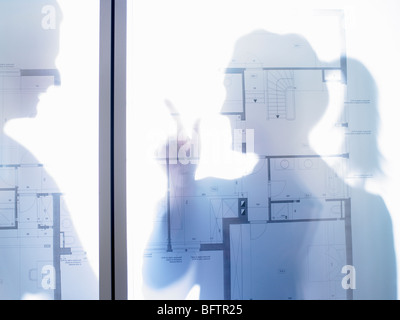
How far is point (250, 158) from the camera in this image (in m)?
0.78

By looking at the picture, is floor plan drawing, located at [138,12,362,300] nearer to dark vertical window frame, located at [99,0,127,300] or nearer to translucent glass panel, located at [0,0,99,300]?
dark vertical window frame, located at [99,0,127,300]

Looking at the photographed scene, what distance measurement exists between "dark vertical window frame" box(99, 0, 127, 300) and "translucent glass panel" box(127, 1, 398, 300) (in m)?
0.02

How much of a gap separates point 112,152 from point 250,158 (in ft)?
1.23

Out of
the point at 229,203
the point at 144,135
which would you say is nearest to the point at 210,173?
the point at 229,203

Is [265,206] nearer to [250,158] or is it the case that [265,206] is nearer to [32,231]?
[250,158]

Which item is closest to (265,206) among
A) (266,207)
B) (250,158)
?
(266,207)

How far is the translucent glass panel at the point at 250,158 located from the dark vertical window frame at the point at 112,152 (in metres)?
0.02

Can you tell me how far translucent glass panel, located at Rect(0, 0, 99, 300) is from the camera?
29.8 inches

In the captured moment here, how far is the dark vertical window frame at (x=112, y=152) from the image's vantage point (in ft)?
2.47

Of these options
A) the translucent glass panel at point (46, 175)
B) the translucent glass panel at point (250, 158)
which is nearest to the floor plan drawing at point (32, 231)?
the translucent glass panel at point (46, 175)

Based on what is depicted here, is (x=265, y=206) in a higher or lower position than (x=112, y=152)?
lower

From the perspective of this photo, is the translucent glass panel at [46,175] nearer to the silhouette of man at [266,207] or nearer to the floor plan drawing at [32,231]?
the floor plan drawing at [32,231]

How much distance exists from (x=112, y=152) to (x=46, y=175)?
18 centimetres
